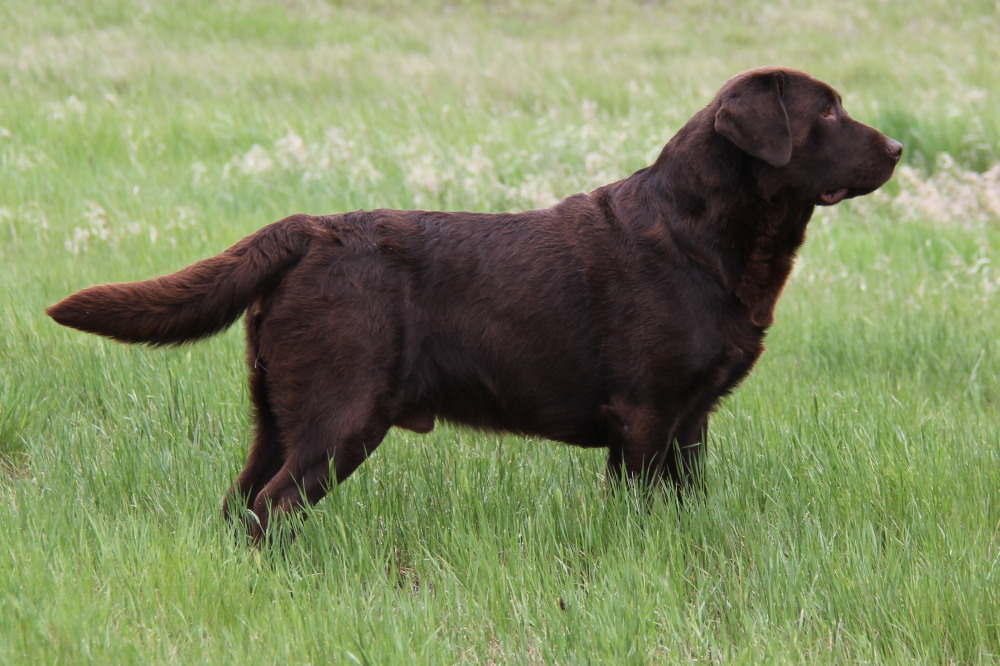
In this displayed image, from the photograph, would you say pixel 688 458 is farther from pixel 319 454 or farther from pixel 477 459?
pixel 319 454

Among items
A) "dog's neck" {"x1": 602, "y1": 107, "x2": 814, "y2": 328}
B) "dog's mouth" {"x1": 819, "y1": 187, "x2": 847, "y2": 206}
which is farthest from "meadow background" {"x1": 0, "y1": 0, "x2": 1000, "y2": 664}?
"dog's mouth" {"x1": 819, "y1": 187, "x2": 847, "y2": 206}

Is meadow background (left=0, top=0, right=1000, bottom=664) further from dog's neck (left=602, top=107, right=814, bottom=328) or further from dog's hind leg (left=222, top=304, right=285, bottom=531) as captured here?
dog's neck (left=602, top=107, right=814, bottom=328)

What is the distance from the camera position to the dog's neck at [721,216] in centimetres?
345

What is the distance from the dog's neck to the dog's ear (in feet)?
0.31

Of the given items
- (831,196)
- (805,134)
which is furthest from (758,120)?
(831,196)

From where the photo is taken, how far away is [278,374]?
3.34 metres

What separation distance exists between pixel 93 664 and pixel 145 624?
251 millimetres

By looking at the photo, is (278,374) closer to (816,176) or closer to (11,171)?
(816,176)

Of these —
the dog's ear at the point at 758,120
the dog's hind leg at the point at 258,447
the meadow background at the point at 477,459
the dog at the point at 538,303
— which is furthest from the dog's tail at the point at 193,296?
the dog's ear at the point at 758,120

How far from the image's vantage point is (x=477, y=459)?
3.94m

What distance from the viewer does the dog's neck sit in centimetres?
345

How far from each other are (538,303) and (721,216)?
2.16 ft

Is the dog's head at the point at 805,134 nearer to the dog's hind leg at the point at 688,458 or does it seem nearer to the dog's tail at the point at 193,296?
the dog's hind leg at the point at 688,458

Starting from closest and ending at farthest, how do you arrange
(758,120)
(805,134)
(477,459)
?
(758,120)
(805,134)
(477,459)
